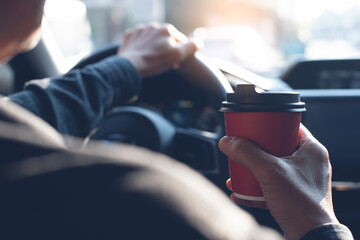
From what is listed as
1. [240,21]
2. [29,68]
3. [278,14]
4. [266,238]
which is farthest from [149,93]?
[278,14]

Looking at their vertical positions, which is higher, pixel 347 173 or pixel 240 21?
pixel 347 173

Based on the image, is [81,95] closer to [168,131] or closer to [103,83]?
[103,83]

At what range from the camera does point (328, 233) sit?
0.92 metres

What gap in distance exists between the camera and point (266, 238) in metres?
0.73

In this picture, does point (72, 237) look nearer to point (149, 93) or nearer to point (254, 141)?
point (254, 141)

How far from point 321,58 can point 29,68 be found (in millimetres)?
1740

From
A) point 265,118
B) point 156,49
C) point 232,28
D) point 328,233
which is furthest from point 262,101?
point 232,28

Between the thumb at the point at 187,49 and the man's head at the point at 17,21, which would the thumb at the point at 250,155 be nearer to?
the man's head at the point at 17,21

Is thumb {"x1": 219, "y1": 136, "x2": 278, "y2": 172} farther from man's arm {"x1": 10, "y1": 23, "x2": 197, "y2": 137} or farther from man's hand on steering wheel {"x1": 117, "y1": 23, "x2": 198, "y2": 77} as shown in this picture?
man's hand on steering wheel {"x1": 117, "y1": 23, "x2": 198, "y2": 77}

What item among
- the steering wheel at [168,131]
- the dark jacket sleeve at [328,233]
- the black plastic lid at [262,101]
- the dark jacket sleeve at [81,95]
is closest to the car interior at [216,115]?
the steering wheel at [168,131]

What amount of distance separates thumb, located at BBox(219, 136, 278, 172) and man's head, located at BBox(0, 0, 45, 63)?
46cm

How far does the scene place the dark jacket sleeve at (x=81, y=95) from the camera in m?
1.40

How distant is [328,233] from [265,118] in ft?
0.87

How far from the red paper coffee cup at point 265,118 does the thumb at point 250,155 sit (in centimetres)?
3
